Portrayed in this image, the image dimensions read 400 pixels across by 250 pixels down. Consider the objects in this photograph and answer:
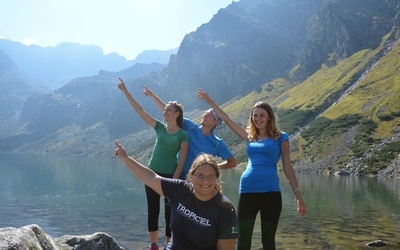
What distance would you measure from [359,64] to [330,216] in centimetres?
17228

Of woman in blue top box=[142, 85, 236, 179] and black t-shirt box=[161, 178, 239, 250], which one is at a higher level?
woman in blue top box=[142, 85, 236, 179]

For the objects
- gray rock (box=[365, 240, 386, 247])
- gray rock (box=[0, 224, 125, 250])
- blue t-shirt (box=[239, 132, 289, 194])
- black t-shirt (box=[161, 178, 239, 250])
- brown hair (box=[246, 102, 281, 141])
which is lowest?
gray rock (box=[365, 240, 386, 247])

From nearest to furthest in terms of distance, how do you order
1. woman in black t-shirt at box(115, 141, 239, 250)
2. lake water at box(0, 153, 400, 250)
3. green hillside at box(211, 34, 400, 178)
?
woman in black t-shirt at box(115, 141, 239, 250) < lake water at box(0, 153, 400, 250) < green hillside at box(211, 34, 400, 178)

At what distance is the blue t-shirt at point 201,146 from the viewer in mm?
8312

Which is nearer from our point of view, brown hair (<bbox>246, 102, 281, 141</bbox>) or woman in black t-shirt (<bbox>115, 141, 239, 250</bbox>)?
woman in black t-shirt (<bbox>115, 141, 239, 250</bbox>)

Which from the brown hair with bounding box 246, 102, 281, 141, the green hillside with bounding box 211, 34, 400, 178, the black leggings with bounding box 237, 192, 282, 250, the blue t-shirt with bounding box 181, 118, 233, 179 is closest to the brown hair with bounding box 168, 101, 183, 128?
the blue t-shirt with bounding box 181, 118, 233, 179

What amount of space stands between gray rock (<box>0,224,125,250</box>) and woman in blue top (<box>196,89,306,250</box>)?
357 cm

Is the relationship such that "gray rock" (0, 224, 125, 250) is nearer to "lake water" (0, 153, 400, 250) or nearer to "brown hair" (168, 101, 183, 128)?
"brown hair" (168, 101, 183, 128)

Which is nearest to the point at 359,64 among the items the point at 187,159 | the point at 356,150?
the point at 356,150

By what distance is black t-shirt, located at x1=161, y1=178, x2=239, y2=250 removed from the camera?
493 cm

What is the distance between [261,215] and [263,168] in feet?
2.78

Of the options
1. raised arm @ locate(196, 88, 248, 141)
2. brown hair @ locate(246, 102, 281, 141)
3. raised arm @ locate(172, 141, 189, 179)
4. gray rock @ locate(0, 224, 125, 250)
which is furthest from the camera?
A: raised arm @ locate(172, 141, 189, 179)

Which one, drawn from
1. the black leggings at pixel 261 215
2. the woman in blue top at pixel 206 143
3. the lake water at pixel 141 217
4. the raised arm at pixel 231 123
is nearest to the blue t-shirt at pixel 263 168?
the black leggings at pixel 261 215

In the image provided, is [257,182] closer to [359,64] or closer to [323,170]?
[323,170]
